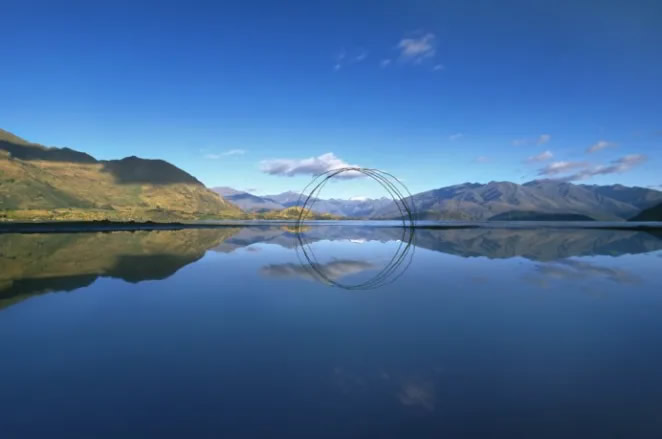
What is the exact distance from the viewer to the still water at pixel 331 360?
638 cm

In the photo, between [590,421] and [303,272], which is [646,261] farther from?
→ [590,421]

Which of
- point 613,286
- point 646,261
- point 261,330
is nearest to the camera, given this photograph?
point 261,330

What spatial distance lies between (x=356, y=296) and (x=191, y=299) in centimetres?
852

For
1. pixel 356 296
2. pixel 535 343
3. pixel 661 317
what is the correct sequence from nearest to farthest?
pixel 535 343 → pixel 661 317 → pixel 356 296

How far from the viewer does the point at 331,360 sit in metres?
9.30

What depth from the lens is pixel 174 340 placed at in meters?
11.0

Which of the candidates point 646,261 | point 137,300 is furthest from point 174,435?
point 646,261

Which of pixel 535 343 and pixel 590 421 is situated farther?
pixel 535 343

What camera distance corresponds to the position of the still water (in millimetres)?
6379

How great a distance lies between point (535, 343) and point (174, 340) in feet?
39.0

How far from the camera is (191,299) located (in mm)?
16781

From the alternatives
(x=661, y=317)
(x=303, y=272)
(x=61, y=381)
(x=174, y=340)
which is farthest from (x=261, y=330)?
(x=661, y=317)

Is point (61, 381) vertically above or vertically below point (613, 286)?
below

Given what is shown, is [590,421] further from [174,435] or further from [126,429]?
[126,429]
